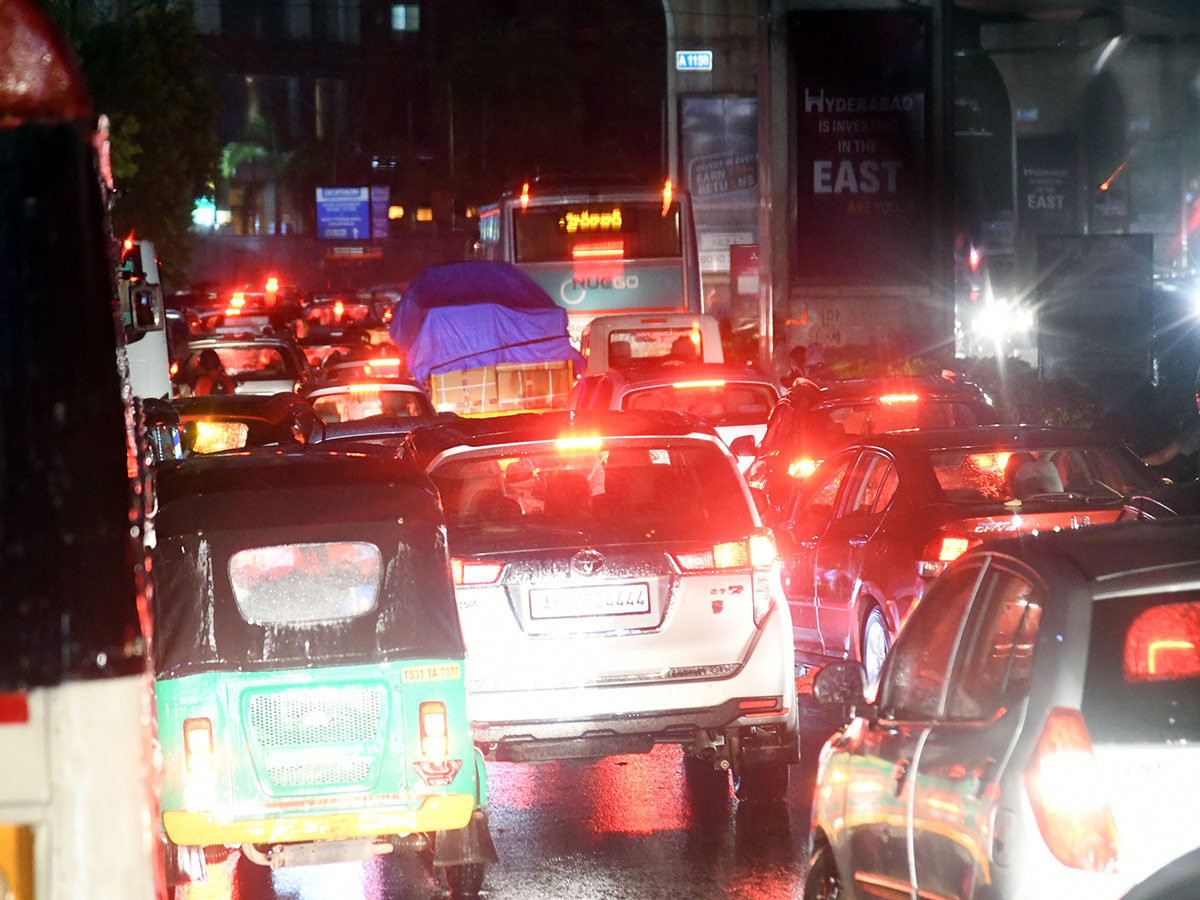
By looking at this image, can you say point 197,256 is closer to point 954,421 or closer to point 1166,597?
point 954,421

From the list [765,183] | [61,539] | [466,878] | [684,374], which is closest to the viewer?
[61,539]

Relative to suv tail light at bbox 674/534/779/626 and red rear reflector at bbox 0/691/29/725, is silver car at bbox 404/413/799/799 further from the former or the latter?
red rear reflector at bbox 0/691/29/725

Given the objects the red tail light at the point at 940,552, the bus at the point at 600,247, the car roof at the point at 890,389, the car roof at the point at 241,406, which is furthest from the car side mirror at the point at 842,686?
the bus at the point at 600,247

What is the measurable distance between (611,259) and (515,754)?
2444cm

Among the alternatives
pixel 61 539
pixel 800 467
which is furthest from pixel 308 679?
pixel 800 467

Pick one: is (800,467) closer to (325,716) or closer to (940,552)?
(940,552)

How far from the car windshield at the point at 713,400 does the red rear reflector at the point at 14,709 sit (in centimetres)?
1317

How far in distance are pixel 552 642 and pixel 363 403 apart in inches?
458

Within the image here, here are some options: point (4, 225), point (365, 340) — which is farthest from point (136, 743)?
point (365, 340)

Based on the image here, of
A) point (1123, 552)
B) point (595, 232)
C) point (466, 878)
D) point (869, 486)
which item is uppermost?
→ point (595, 232)

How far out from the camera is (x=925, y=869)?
4.83 metres

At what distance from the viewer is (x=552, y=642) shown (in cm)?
831

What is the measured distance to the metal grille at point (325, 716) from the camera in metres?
6.96

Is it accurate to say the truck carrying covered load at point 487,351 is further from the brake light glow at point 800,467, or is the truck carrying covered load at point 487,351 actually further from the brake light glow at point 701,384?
the brake light glow at point 800,467
